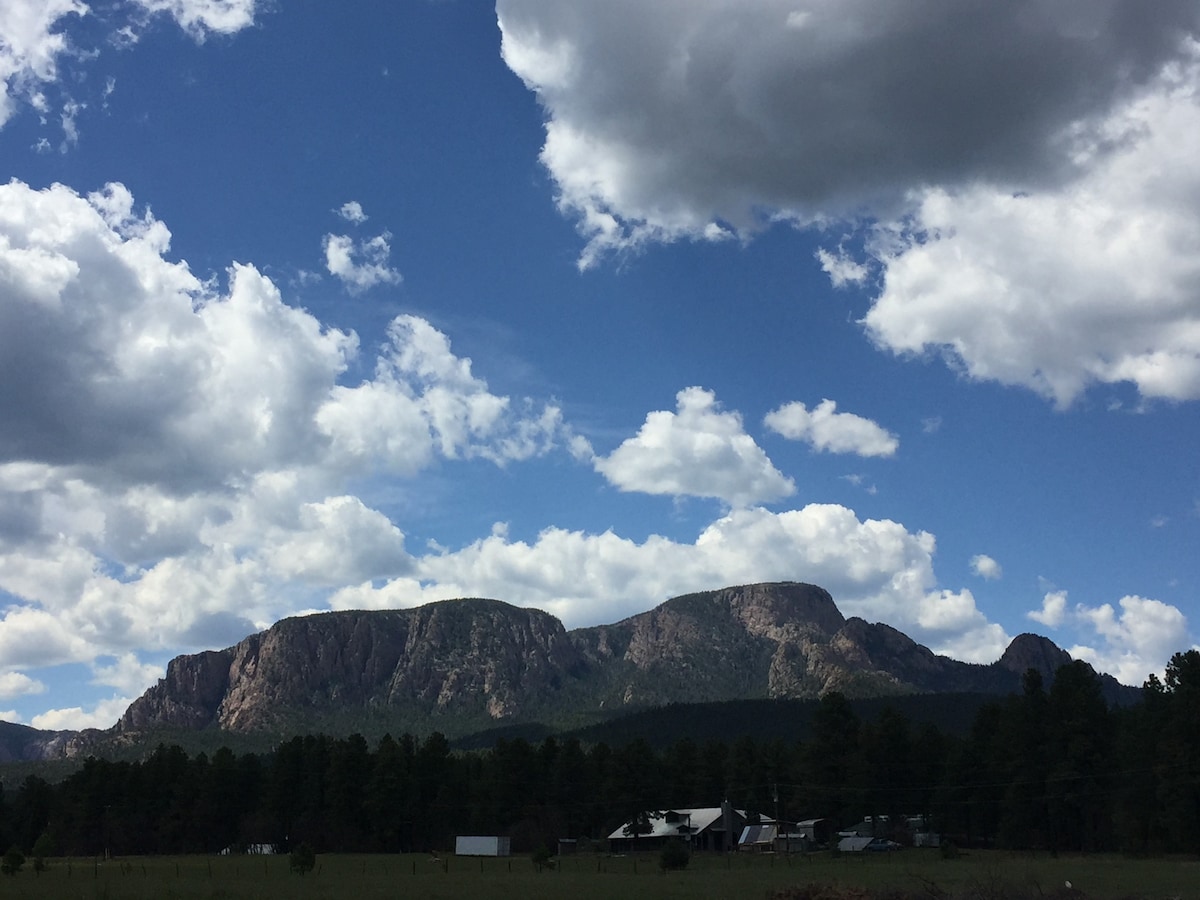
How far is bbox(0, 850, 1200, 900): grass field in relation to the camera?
3856cm

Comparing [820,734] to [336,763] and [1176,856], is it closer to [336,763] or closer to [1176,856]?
[1176,856]

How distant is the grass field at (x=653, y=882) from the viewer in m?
38.6

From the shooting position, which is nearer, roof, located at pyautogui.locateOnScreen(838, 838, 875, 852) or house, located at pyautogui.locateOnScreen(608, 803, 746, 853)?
roof, located at pyautogui.locateOnScreen(838, 838, 875, 852)

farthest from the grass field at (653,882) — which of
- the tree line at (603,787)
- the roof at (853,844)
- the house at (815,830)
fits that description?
the house at (815,830)

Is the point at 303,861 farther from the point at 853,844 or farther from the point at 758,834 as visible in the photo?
the point at 758,834

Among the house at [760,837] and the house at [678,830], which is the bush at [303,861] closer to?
the house at [760,837]

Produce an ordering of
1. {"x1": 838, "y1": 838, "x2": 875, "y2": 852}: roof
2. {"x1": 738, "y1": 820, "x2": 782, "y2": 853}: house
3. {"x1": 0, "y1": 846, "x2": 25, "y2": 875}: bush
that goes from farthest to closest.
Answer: {"x1": 738, "y1": 820, "x2": 782, "y2": 853}: house
{"x1": 838, "y1": 838, "x2": 875, "y2": 852}: roof
{"x1": 0, "y1": 846, "x2": 25, "y2": 875}: bush

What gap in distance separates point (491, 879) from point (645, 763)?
59.7 meters

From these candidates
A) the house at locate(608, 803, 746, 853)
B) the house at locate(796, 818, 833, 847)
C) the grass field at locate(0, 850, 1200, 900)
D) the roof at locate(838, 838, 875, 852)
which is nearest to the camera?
the grass field at locate(0, 850, 1200, 900)

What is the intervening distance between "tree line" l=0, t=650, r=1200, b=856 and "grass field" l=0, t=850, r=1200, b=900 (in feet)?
54.8

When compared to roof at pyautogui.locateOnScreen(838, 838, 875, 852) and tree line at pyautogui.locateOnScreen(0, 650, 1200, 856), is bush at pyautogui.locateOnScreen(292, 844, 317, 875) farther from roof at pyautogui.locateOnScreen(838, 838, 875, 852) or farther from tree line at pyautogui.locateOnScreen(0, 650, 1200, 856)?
roof at pyautogui.locateOnScreen(838, 838, 875, 852)

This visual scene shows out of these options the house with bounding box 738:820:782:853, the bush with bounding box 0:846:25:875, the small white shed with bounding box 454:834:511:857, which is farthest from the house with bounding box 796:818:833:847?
the bush with bounding box 0:846:25:875

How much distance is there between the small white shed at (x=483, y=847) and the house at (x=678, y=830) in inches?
579

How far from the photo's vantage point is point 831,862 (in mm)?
73375
